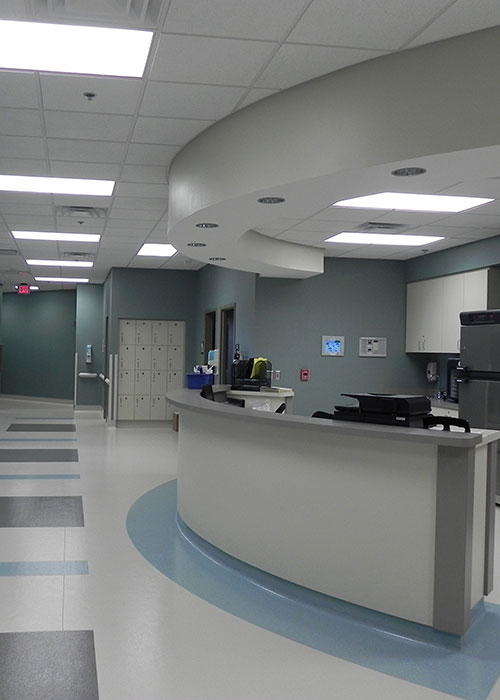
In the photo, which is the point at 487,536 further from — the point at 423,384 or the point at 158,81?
the point at 423,384

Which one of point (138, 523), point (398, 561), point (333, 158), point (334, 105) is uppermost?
point (334, 105)

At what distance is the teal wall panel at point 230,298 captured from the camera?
9500 mm

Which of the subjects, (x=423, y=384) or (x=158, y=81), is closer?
(x=158, y=81)

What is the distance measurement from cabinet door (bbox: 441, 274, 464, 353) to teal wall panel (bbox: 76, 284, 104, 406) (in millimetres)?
9627

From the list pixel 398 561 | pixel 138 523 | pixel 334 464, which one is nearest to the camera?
pixel 398 561

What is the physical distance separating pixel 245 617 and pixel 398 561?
895 mm

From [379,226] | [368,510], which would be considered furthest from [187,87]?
[379,226]

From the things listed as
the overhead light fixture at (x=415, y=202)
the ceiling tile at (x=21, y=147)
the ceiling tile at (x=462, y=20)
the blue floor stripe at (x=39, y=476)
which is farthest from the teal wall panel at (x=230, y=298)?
the ceiling tile at (x=462, y=20)

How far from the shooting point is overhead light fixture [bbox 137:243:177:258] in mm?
10297

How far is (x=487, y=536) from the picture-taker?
153 inches

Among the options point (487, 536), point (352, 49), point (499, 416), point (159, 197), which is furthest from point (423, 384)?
point (352, 49)

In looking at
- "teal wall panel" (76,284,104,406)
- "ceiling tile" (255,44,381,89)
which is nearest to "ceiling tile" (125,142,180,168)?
"ceiling tile" (255,44,381,89)

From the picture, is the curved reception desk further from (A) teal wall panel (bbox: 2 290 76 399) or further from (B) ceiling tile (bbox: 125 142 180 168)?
(A) teal wall panel (bbox: 2 290 76 399)

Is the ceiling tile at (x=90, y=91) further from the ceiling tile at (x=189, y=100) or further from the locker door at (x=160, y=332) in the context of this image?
the locker door at (x=160, y=332)
